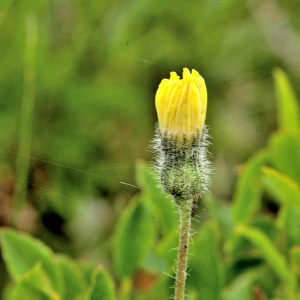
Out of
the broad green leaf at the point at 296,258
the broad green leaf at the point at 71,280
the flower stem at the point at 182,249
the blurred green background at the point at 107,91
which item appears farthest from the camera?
the blurred green background at the point at 107,91

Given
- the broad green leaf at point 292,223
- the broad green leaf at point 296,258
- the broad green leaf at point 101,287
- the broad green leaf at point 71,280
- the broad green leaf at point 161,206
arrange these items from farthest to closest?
1. the broad green leaf at point 161,206
2. the broad green leaf at point 71,280
3. the broad green leaf at point 292,223
4. the broad green leaf at point 296,258
5. the broad green leaf at point 101,287

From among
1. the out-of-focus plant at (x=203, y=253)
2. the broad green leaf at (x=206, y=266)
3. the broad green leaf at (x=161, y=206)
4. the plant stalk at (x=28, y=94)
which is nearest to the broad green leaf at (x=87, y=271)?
the out-of-focus plant at (x=203, y=253)

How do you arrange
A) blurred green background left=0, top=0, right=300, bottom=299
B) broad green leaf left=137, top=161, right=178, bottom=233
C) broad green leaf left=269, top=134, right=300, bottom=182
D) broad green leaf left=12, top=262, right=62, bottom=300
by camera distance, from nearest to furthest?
broad green leaf left=12, top=262, right=62, bottom=300 → broad green leaf left=137, top=161, right=178, bottom=233 → broad green leaf left=269, top=134, right=300, bottom=182 → blurred green background left=0, top=0, right=300, bottom=299

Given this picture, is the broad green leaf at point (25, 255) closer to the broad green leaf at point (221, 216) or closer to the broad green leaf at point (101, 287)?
the broad green leaf at point (101, 287)

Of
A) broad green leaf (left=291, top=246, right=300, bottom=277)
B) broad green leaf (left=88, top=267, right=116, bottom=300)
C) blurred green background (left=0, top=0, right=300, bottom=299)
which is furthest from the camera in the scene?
blurred green background (left=0, top=0, right=300, bottom=299)

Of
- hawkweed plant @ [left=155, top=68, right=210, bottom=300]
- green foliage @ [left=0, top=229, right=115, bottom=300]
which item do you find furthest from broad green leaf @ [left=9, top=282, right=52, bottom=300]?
hawkweed plant @ [left=155, top=68, right=210, bottom=300]

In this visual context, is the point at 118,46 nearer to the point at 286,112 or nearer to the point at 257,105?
the point at 257,105

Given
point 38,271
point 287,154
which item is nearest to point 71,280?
point 38,271

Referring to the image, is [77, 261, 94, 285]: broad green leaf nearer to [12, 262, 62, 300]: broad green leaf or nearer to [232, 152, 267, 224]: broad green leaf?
[12, 262, 62, 300]: broad green leaf
